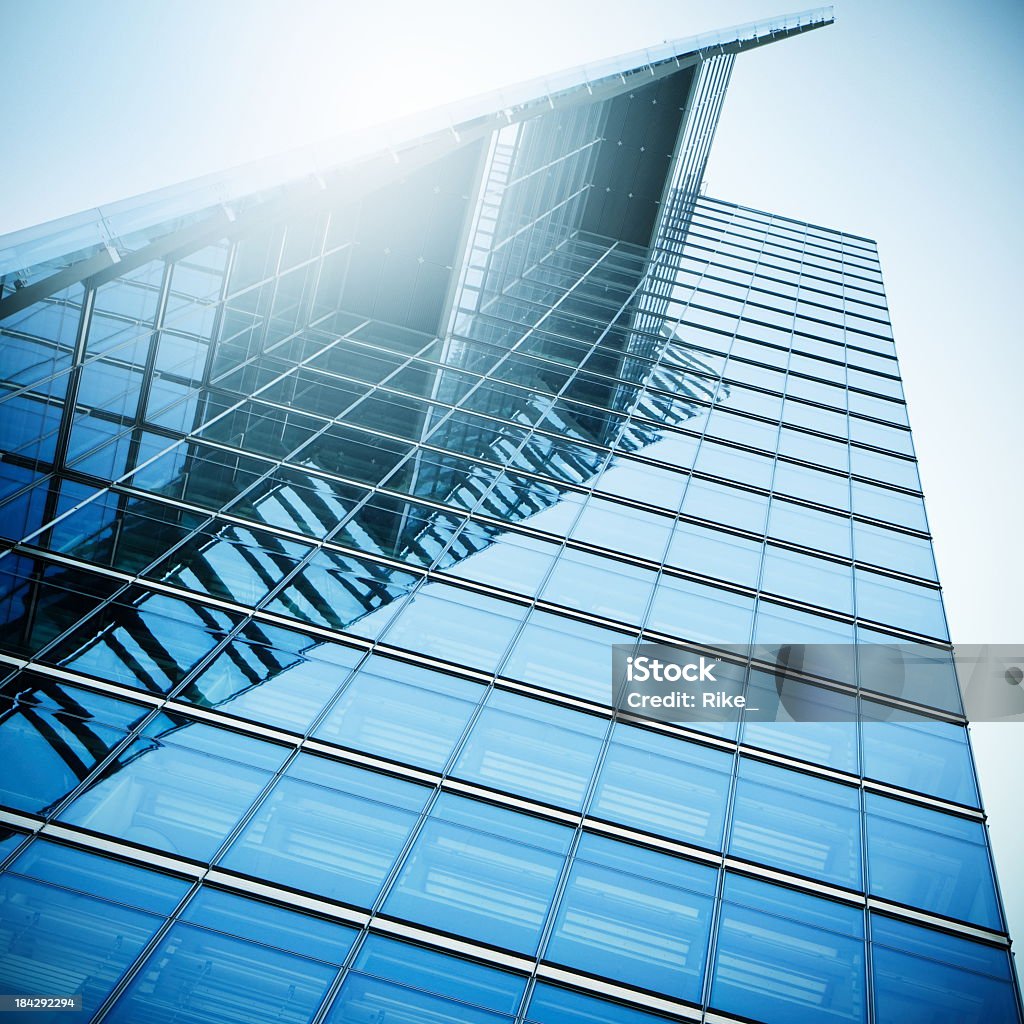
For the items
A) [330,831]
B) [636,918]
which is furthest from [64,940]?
[636,918]

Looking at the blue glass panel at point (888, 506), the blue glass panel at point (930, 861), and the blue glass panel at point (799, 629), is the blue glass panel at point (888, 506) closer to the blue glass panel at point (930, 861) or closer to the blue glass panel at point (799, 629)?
the blue glass panel at point (799, 629)

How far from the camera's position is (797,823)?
13.9m

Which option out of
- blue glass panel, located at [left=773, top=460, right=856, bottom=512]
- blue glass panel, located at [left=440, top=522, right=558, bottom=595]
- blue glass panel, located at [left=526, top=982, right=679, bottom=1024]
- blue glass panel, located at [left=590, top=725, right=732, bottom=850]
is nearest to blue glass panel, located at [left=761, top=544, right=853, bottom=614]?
blue glass panel, located at [left=773, top=460, right=856, bottom=512]

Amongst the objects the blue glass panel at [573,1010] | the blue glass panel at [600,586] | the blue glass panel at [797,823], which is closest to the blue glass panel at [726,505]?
the blue glass panel at [600,586]

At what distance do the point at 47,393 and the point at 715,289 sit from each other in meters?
24.8

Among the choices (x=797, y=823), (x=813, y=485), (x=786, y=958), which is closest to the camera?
(x=786, y=958)

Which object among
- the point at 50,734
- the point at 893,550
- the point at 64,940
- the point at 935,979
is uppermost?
the point at 50,734

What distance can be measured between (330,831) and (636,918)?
3355 mm

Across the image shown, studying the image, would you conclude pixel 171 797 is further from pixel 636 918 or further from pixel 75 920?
pixel 636 918

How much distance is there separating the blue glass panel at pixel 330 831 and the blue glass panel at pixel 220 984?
2.91 feet

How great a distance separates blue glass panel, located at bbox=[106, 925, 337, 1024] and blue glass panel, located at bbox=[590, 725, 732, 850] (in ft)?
13.7

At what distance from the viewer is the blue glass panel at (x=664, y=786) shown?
13.3m

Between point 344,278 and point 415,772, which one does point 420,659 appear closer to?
point 415,772

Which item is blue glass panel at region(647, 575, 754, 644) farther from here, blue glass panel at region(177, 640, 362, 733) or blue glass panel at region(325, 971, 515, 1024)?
blue glass panel at region(325, 971, 515, 1024)
